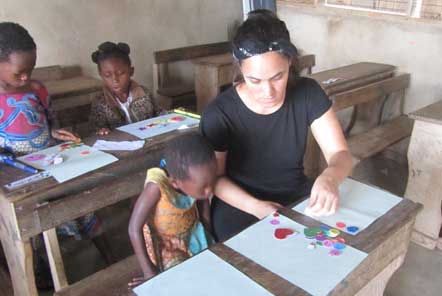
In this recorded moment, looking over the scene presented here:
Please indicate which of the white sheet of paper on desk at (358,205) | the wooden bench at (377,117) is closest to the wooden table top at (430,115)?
the wooden bench at (377,117)

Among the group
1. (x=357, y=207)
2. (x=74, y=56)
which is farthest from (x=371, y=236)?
(x=74, y=56)

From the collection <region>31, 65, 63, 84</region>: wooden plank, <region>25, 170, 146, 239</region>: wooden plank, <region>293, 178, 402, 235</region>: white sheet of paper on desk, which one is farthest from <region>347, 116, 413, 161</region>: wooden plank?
<region>31, 65, 63, 84</region>: wooden plank

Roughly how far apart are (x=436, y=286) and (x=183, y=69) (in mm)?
3355

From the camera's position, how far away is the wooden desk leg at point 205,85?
11.2 feet

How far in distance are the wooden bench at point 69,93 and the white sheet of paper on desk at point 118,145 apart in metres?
1.20

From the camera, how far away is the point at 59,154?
5.94ft

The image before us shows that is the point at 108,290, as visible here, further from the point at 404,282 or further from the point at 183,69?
the point at 183,69

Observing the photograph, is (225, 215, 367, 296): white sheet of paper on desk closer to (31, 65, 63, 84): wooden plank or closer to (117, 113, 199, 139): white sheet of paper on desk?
(117, 113, 199, 139): white sheet of paper on desk

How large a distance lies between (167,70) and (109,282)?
300 centimetres

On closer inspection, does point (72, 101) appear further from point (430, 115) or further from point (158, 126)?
point (430, 115)

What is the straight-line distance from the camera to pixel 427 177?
2.56 m

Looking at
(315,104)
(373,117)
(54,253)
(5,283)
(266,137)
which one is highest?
(315,104)

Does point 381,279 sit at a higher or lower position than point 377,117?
higher

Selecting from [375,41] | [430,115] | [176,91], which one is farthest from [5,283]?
[375,41]
